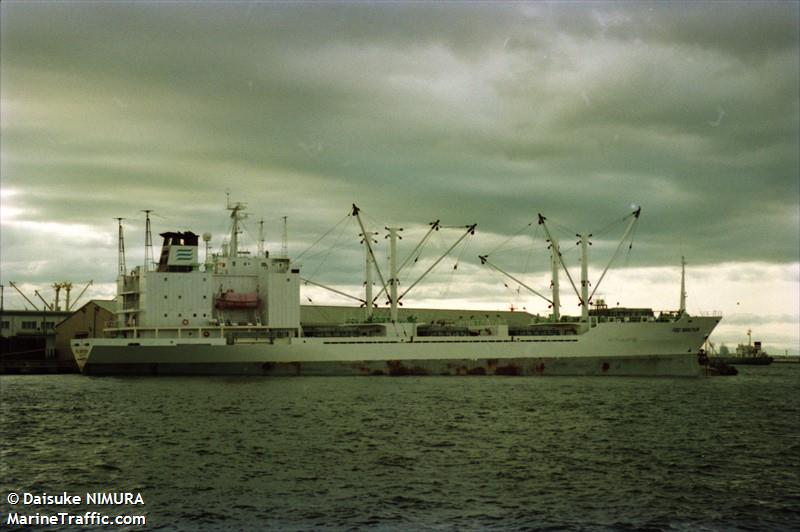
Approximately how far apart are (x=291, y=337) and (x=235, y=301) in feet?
17.7

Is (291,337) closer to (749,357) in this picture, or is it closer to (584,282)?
(584,282)

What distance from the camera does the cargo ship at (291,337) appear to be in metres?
64.2

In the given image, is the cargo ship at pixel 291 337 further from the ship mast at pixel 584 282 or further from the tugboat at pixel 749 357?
the tugboat at pixel 749 357

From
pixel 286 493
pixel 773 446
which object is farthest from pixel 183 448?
pixel 773 446

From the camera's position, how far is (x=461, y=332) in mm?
72125

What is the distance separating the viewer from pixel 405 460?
83.4 ft

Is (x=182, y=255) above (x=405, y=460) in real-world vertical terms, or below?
above

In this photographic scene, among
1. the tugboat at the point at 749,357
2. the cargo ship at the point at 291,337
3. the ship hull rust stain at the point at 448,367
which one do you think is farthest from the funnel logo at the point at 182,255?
the tugboat at the point at 749,357

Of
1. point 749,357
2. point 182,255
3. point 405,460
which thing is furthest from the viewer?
point 749,357

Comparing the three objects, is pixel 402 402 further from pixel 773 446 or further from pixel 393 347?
pixel 393 347

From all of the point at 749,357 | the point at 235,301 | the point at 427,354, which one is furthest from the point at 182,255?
the point at 749,357

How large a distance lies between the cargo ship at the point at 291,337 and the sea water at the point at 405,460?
1837 centimetres

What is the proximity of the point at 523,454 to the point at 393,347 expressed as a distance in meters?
42.3

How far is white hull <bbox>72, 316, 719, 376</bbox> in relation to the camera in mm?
63531
